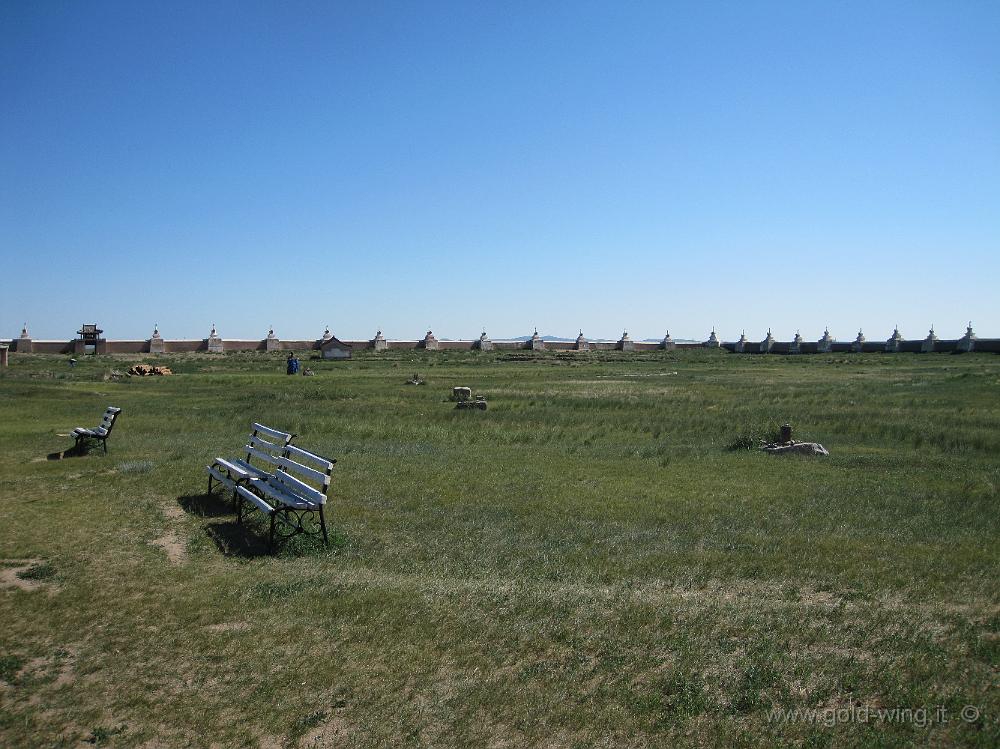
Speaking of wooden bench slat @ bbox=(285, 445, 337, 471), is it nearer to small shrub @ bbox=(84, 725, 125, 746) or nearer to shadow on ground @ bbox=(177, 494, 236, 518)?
shadow on ground @ bbox=(177, 494, 236, 518)

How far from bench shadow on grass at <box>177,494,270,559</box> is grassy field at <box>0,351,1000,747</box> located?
0.20 feet

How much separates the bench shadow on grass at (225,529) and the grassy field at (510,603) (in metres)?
0.06

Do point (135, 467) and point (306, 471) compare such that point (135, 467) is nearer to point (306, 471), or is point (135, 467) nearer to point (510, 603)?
point (306, 471)

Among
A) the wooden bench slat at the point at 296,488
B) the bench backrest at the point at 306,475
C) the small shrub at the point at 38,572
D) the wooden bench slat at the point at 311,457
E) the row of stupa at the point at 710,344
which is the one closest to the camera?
the small shrub at the point at 38,572

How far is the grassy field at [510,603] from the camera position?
5.02 metres

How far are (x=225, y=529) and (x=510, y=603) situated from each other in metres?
4.59

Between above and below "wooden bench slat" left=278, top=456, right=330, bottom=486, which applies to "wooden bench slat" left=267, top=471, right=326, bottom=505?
below

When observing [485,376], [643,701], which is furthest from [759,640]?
[485,376]

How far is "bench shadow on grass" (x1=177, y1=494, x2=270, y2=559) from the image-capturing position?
8672 millimetres

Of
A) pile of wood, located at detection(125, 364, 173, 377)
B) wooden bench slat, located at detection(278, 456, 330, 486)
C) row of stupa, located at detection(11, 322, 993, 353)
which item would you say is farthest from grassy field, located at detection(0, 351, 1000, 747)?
row of stupa, located at detection(11, 322, 993, 353)

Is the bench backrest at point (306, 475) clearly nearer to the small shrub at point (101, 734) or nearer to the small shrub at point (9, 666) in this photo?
the small shrub at point (9, 666)

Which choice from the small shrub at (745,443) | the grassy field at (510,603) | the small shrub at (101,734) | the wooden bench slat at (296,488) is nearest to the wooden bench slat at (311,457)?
the wooden bench slat at (296,488)

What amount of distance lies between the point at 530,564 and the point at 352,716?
3.56 m

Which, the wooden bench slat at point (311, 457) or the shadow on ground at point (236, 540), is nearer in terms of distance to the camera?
the shadow on ground at point (236, 540)
